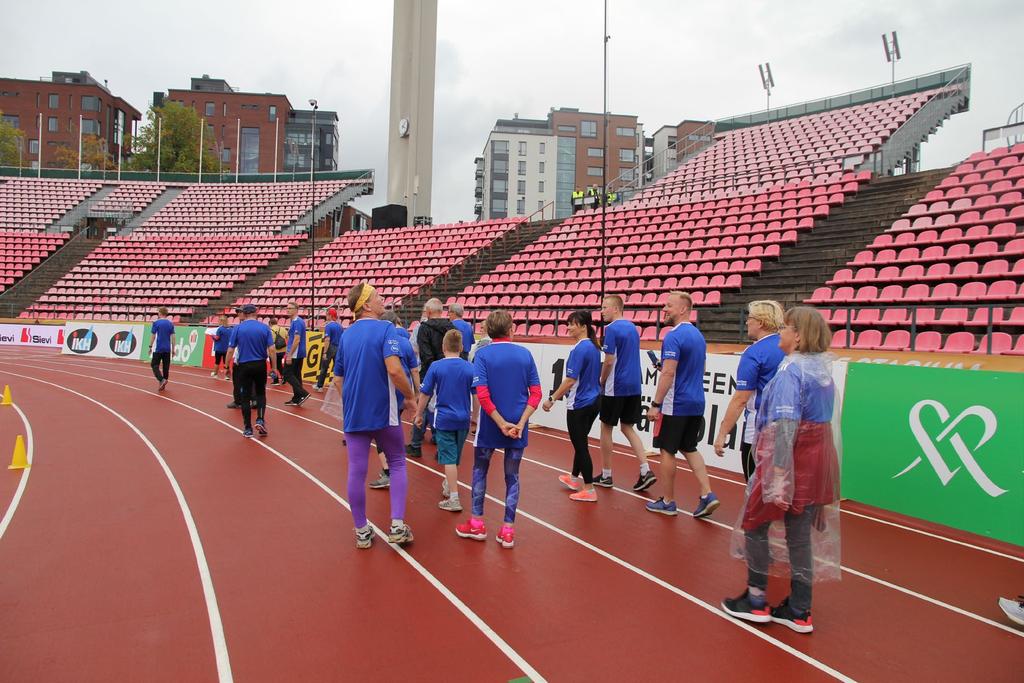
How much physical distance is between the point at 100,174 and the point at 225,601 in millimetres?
50745

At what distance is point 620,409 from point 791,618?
2962 mm

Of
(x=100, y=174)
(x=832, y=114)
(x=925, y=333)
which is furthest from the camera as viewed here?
(x=100, y=174)

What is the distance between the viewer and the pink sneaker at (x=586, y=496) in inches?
238

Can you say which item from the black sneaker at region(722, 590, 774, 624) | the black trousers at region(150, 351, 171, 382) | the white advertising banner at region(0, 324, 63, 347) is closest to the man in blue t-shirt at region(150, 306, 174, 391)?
the black trousers at region(150, 351, 171, 382)

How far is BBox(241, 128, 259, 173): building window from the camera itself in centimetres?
7856

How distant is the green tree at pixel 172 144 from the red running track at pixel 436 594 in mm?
62905

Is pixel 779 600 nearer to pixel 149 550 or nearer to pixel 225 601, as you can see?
pixel 225 601

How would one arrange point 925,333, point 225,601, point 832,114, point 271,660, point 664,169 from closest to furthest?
point 271,660 → point 225,601 → point 925,333 → point 832,114 → point 664,169

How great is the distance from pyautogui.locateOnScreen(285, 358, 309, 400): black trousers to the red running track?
5.55m

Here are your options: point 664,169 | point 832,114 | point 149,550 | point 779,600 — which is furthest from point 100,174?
point 779,600

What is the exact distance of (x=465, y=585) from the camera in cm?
403

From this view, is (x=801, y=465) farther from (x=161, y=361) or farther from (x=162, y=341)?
(x=161, y=361)

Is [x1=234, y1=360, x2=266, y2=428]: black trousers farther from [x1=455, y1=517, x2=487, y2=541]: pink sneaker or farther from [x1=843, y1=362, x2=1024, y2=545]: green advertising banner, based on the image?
[x1=843, y1=362, x2=1024, y2=545]: green advertising banner

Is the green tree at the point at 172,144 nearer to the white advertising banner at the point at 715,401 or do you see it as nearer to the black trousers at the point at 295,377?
the black trousers at the point at 295,377
